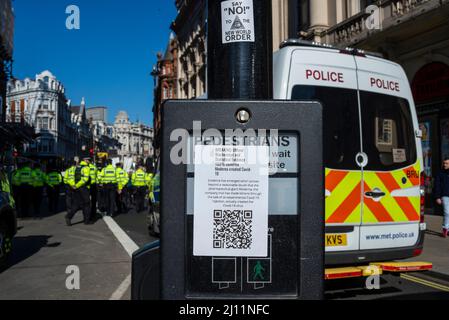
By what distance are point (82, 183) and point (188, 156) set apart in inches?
465

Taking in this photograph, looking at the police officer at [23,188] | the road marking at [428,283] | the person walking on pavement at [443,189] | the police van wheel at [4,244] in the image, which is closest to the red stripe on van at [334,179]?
the road marking at [428,283]

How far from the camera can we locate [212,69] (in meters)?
1.83

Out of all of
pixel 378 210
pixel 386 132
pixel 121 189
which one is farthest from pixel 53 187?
pixel 378 210

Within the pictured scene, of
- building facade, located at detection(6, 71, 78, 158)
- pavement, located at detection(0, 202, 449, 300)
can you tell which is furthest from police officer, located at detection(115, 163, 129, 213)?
building facade, located at detection(6, 71, 78, 158)

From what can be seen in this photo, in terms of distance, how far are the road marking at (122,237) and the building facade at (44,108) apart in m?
65.8

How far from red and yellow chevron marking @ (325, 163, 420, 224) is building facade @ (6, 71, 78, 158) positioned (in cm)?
7473

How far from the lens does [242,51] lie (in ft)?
5.76

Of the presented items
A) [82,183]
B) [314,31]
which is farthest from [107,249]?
[314,31]

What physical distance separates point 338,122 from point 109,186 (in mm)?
12062

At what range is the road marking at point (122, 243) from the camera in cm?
510

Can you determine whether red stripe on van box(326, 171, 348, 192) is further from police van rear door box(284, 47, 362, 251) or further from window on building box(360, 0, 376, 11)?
window on building box(360, 0, 376, 11)

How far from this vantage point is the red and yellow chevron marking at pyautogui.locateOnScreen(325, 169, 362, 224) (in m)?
4.41

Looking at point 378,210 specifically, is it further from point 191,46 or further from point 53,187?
point 191,46

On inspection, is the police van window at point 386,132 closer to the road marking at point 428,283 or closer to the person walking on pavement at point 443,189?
the road marking at point 428,283
